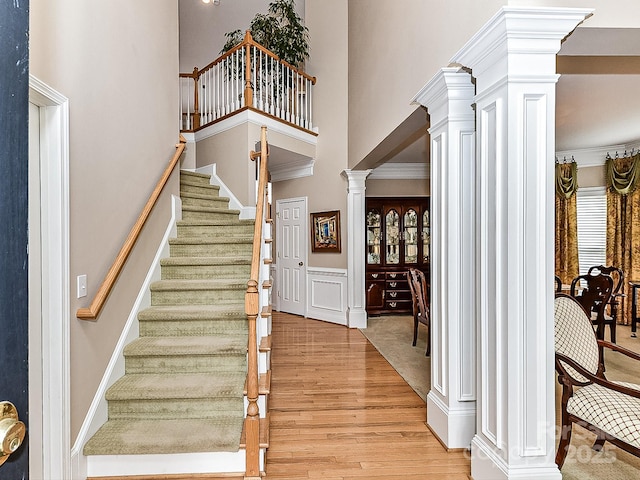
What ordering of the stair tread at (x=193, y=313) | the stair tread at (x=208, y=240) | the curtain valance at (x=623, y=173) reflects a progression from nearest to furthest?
the stair tread at (x=193, y=313) → the stair tread at (x=208, y=240) → the curtain valance at (x=623, y=173)

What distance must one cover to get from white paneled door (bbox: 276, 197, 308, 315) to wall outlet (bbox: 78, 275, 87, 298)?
4.72m

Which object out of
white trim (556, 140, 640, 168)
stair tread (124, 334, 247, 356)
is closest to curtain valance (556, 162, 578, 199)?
white trim (556, 140, 640, 168)

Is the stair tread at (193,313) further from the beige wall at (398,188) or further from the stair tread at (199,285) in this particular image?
the beige wall at (398,188)

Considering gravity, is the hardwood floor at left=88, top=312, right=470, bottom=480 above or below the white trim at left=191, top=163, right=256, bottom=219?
below

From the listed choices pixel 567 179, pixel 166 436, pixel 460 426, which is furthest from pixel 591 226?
pixel 166 436

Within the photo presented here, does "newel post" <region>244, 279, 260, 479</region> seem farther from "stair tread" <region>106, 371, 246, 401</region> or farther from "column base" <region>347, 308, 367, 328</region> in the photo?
"column base" <region>347, 308, 367, 328</region>

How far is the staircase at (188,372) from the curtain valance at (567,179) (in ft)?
18.2

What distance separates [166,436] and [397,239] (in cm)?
560

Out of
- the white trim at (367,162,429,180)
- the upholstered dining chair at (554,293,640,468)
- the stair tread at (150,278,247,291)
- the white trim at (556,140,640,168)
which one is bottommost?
the upholstered dining chair at (554,293,640,468)

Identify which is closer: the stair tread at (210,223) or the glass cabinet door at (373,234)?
the stair tread at (210,223)

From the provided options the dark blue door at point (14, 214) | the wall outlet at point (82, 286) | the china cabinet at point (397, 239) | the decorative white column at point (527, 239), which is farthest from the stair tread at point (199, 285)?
the china cabinet at point (397, 239)

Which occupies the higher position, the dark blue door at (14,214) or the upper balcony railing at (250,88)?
the upper balcony railing at (250,88)

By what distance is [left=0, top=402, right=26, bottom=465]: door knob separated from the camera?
0.63m

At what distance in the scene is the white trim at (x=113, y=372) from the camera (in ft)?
7.50
